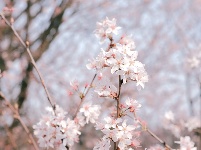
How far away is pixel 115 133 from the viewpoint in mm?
1668

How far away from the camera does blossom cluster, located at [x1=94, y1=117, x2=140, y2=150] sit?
1.67 metres

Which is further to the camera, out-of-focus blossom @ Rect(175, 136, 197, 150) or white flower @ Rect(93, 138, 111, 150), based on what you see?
out-of-focus blossom @ Rect(175, 136, 197, 150)

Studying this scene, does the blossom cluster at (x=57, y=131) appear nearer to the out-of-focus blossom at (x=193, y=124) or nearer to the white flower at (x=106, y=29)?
the white flower at (x=106, y=29)

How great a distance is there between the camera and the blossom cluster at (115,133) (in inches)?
65.9

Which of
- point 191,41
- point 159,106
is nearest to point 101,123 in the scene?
point 191,41

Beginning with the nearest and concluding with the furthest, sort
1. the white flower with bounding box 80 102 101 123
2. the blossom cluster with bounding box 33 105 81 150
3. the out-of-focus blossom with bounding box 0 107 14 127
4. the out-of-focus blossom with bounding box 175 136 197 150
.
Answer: the blossom cluster with bounding box 33 105 81 150, the white flower with bounding box 80 102 101 123, the out-of-focus blossom with bounding box 175 136 197 150, the out-of-focus blossom with bounding box 0 107 14 127

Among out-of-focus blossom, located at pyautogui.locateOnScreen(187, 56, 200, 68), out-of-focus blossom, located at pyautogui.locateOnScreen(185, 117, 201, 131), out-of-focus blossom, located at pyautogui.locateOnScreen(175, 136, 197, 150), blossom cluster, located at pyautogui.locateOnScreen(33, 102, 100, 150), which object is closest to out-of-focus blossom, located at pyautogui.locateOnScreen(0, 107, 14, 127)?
blossom cluster, located at pyautogui.locateOnScreen(33, 102, 100, 150)

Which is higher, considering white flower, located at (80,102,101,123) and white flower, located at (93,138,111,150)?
white flower, located at (80,102,101,123)

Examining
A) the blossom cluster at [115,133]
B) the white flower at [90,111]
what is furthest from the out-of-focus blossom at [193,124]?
the blossom cluster at [115,133]

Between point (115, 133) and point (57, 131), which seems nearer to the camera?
Result: point (115, 133)

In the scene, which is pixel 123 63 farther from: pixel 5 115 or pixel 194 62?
pixel 5 115

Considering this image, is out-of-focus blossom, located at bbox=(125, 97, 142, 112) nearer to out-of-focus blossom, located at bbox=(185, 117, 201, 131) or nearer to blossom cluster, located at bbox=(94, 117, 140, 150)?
blossom cluster, located at bbox=(94, 117, 140, 150)

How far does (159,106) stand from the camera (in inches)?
452

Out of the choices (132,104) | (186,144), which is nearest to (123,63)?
(132,104)
